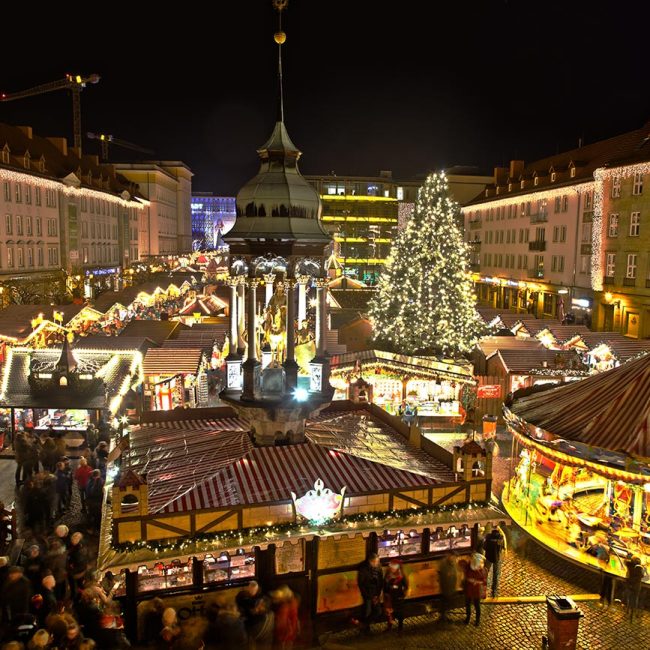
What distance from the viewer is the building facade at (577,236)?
37344 millimetres

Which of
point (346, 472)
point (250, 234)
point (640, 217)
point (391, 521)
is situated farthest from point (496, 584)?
point (640, 217)

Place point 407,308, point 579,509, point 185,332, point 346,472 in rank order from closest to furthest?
point 346,472 → point 579,509 → point 185,332 → point 407,308

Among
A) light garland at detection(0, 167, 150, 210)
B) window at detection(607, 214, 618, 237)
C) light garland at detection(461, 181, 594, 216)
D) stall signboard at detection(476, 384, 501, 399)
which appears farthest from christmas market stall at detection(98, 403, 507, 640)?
light garland at detection(461, 181, 594, 216)

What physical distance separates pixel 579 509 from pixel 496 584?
13.7 ft

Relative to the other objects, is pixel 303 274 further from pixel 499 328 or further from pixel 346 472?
pixel 499 328

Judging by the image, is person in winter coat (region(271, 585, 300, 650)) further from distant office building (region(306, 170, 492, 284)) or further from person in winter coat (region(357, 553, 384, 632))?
distant office building (region(306, 170, 492, 284))

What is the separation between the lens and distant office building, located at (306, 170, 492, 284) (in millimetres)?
83750

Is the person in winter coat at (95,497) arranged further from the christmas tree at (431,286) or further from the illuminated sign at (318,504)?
the christmas tree at (431,286)

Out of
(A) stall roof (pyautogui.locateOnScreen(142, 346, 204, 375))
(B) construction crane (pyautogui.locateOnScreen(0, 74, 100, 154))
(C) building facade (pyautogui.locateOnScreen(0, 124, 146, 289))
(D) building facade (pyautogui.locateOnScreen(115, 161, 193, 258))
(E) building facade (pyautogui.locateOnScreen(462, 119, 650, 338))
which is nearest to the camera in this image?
(A) stall roof (pyautogui.locateOnScreen(142, 346, 204, 375))

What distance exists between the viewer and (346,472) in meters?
10.4

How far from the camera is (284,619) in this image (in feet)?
27.8

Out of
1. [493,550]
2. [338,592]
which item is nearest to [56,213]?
[338,592]

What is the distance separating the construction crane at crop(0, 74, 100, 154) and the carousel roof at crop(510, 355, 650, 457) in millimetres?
95474

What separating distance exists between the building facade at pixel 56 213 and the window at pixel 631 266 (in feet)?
129
